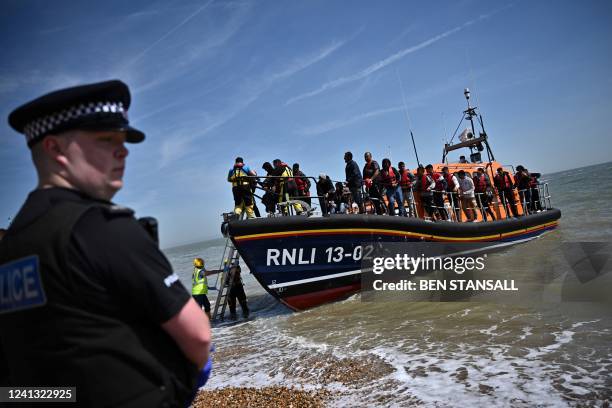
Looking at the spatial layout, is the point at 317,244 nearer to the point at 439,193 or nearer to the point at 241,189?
the point at 241,189

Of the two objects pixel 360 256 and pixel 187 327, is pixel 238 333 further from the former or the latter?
pixel 187 327

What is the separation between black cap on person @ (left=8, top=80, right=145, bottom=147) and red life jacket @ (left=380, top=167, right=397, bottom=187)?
8.91 m

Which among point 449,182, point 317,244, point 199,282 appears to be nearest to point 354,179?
point 317,244

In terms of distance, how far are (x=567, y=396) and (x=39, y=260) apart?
13.1 feet

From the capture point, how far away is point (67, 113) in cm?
106

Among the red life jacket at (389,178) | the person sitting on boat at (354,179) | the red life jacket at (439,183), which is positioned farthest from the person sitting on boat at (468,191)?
the person sitting on boat at (354,179)

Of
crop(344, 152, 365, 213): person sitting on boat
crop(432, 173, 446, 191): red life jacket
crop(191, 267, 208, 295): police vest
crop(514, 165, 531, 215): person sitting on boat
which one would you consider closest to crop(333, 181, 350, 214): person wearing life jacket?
crop(344, 152, 365, 213): person sitting on boat

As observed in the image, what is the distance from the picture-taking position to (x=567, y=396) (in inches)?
125

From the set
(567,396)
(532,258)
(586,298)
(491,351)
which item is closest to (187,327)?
(567,396)

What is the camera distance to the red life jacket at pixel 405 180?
1005 cm

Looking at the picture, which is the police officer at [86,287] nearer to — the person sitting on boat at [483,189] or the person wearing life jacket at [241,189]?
the person wearing life jacket at [241,189]
